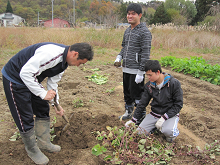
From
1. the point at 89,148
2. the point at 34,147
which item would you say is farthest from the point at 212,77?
the point at 34,147

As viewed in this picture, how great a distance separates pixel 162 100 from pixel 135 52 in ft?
2.93

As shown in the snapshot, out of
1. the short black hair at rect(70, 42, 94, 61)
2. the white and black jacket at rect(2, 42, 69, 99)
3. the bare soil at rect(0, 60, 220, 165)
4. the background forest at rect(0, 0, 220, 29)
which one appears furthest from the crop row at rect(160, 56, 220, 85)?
the background forest at rect(0, 0, 220, 29)

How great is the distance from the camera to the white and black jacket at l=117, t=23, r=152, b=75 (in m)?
2.73

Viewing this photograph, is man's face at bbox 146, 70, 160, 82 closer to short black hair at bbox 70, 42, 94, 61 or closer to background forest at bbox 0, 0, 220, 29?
short black hair at bbox 70, 42, 94, 61

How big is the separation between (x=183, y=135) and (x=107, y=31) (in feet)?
30.2

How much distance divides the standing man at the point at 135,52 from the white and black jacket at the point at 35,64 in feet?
4.18

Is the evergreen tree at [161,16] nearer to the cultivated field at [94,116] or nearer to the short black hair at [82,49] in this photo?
the cultivated field at [94,116]

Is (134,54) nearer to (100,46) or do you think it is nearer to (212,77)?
(212,77)

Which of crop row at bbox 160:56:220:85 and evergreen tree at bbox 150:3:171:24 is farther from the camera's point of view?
evergreen tree at bbox 150:3:171:24

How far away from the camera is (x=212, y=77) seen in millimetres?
5500

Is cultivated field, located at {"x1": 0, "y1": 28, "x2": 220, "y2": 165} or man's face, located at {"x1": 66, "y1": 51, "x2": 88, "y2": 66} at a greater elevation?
man's face, located at {"x1": 66, "y1": 51, "x2": 88, "y2": 66}

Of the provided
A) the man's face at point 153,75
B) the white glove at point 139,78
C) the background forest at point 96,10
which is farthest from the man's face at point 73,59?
the background forest at point 96,10

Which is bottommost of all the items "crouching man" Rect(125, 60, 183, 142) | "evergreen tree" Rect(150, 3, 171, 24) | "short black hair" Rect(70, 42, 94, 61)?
"crouching man" Rect(125, 60, 183, 142)

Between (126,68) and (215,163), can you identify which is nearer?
(215,163)
